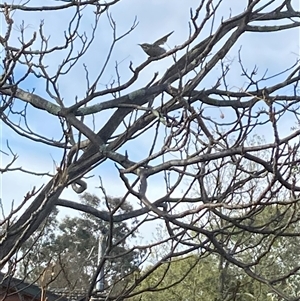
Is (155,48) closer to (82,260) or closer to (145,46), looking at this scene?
(145,46)

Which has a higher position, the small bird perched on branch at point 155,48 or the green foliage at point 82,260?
the small bird perched on branch at point 155,48

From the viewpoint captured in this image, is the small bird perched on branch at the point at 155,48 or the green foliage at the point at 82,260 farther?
the small bird perched on branch at the point at 155,48

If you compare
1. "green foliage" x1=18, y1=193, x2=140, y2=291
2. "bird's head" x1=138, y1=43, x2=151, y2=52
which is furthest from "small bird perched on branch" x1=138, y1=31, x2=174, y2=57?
"green foliage" x1=18, y1=193, x2=140, y2=291

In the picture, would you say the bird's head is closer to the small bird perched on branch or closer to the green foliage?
the small bird perched on branch

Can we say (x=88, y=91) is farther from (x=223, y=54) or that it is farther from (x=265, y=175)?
(x=265, y=175)

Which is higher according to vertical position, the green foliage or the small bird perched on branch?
the small bird perched on branch

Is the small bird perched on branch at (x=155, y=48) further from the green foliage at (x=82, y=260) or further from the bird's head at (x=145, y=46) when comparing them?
the green foliage at (x=82, y=260)

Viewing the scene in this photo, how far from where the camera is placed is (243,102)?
352 centimetres

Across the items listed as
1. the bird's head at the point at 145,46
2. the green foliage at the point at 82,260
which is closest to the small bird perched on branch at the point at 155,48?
the bird's head at the point at 145,46

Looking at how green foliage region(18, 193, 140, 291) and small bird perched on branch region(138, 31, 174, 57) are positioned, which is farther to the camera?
small bird perched on branch region(138, 31, 174, 57)

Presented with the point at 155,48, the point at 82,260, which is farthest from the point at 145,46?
Answer: the point at 82,260

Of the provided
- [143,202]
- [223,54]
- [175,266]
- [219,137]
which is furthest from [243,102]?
[175,266]

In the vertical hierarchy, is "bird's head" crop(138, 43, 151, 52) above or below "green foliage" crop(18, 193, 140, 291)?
above

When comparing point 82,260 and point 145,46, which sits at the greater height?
point 145,46
